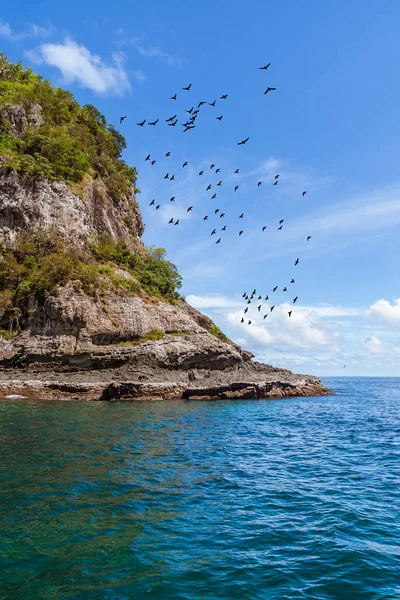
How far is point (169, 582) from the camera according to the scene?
6863 millimetres

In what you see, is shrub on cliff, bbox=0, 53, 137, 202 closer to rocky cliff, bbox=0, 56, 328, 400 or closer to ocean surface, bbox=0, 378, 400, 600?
rocky cliff, bbox=0, 56, 328, 400

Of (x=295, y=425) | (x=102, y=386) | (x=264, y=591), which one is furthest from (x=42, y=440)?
(x=102, y=386)

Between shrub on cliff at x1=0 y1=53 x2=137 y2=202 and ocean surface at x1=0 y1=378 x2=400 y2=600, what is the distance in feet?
128

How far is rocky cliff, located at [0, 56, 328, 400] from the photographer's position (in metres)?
37.8

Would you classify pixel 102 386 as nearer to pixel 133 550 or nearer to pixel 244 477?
pixel 244 477

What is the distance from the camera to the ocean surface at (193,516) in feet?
22.7

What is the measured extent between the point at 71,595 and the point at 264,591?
3.09 metres

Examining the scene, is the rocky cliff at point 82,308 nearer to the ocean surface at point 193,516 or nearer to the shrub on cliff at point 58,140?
the shrub on cliff at point 58,140

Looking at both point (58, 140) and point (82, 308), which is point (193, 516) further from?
point (58, 140)

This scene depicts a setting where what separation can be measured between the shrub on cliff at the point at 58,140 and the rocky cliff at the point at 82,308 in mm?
260

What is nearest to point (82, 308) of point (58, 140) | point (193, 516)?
point (58, 140)

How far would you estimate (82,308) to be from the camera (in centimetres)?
3931

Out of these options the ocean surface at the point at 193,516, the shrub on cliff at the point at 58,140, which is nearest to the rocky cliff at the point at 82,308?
the shrub on cliff at the point at 58,140

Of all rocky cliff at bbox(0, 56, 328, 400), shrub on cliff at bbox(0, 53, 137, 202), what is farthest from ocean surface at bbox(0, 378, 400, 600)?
shrub on cliff at bbox(0, 53, 137, 202)
